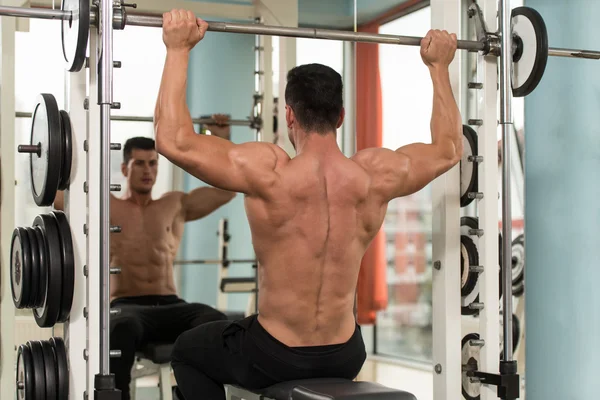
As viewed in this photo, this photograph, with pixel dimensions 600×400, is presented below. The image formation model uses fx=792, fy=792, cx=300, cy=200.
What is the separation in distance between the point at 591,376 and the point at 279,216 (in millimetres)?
2107

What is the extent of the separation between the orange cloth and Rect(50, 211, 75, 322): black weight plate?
2184mm

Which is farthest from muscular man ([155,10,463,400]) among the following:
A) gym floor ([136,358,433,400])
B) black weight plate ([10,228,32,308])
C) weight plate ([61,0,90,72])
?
gym floor ([136,358,433,400])

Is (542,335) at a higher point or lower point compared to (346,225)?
lower

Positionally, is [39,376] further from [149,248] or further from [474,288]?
[149,248]

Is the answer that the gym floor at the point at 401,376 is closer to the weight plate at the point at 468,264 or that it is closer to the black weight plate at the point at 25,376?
the weight plate at the point at 468,264

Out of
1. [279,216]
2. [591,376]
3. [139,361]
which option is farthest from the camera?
[139,361]

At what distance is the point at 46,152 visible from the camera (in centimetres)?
254

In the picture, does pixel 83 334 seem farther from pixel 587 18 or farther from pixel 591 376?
pixel 587 18

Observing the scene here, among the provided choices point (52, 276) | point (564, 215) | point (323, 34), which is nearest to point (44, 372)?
point (52, 276)

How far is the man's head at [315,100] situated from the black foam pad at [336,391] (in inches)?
31.7

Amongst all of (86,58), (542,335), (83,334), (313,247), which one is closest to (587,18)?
(542,335)

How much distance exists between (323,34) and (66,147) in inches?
36.8

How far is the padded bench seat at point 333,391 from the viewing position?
2.14 m

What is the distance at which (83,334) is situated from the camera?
2555mm
